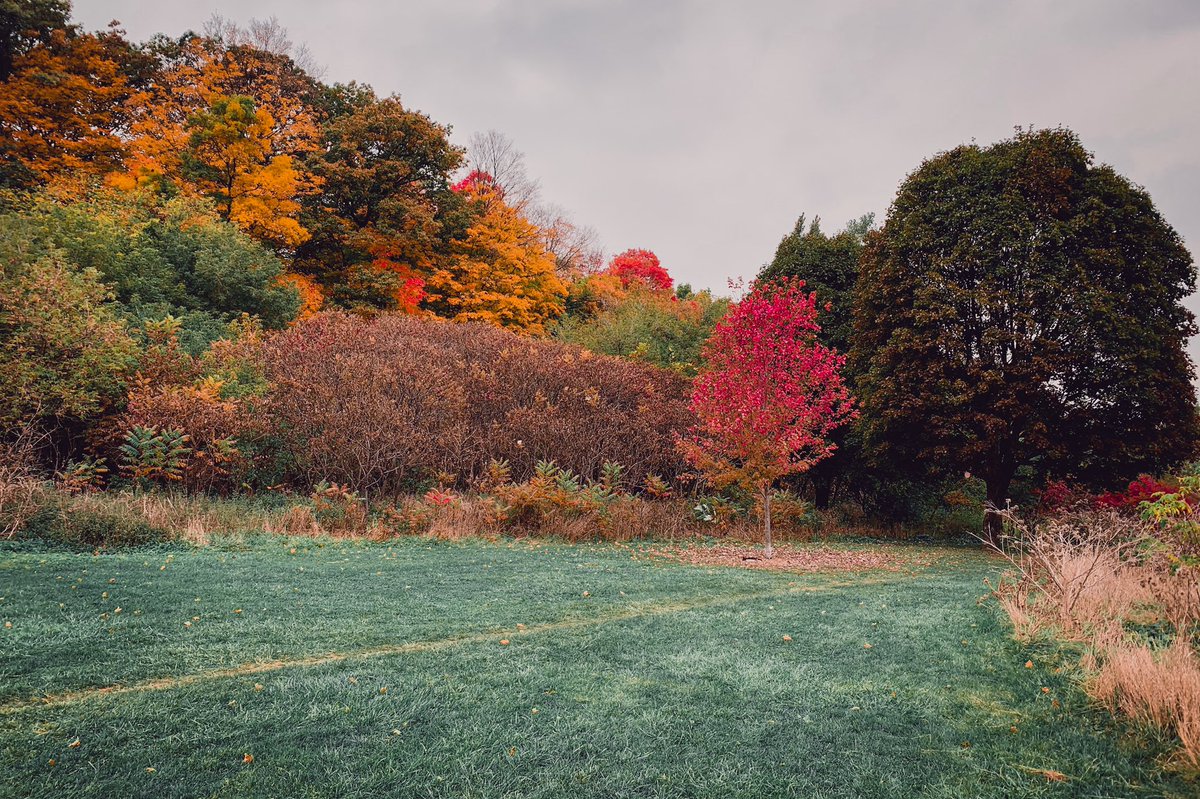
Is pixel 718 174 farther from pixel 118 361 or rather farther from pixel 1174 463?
pixel 118 361

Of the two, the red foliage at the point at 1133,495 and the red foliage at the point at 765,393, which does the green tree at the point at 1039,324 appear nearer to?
the red foliage at the point at 1133,495

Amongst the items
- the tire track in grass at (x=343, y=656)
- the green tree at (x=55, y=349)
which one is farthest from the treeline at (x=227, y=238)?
the tire track in grass at (x=343, y=656)

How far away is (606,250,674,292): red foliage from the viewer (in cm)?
3222

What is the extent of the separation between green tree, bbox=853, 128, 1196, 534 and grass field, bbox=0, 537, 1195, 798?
6.81m

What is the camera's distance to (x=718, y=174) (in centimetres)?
1655

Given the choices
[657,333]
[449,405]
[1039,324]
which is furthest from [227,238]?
[1039,324]

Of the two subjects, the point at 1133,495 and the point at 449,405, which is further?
the point at 449,405

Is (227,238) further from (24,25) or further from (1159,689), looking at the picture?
(1159,689)

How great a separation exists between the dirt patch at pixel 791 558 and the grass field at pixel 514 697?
303 centimetres

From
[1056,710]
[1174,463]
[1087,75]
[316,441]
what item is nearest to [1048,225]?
[1087,75]

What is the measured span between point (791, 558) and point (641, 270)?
81.6 feet

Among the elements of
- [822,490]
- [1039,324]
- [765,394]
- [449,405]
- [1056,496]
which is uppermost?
[1039,324]

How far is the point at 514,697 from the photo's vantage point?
341 centimetres

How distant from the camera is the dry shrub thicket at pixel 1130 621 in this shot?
305cm
